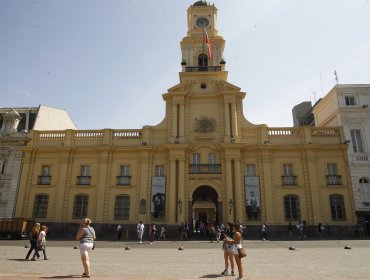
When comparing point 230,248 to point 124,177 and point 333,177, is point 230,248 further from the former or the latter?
point 333,177

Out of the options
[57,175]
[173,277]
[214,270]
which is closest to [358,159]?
[214,270]

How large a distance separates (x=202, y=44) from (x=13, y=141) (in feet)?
79.6

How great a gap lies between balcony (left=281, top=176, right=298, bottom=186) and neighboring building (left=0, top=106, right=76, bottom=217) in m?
27.2

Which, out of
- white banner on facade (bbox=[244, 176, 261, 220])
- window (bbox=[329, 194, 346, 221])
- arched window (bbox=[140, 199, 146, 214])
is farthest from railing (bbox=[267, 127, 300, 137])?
arched window (bbox=[140, 199, 146, 214])

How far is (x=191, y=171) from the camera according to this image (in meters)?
31.3

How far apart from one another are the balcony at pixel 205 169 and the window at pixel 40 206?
49.8ft

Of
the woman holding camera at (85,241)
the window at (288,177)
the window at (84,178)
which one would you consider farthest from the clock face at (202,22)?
the woman holding camera at (85,241)

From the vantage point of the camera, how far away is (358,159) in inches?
1209

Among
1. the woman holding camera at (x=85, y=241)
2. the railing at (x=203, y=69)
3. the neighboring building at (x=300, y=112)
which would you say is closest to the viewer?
the woman holding camera at (x=85, y=241)

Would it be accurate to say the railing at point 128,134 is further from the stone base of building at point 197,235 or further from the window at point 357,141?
the window at point 357,141

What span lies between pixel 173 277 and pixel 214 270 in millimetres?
2158

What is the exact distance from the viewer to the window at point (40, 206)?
31491 mm

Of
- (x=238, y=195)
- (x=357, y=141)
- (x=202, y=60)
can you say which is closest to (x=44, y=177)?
(x=238, y=195)

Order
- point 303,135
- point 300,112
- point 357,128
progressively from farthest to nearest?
1. point 300,112
2. point 303,135
3. point 357,128
